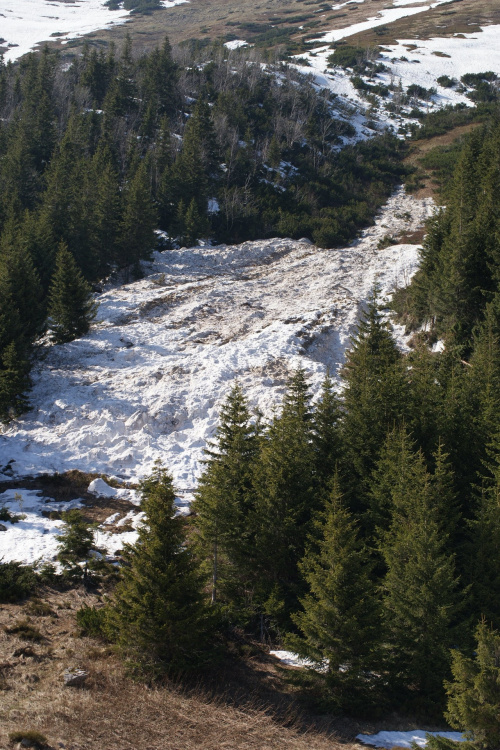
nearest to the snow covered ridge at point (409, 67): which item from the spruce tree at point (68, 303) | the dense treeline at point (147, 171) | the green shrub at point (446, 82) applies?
the green shrub at point (446, 82)

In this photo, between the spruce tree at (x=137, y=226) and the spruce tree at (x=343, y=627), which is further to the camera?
the spruce tree at (x=137, y=226)

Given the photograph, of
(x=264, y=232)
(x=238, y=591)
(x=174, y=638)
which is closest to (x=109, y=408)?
(x=238, y=591)

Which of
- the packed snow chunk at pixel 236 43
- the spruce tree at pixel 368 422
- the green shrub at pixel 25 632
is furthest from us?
the packed snow chunk at pixel 236 43

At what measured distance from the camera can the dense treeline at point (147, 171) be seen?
3678 centimetres

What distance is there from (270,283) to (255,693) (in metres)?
36.8

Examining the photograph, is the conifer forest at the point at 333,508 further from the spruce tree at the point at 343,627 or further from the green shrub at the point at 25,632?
the green shrub at the point at 25,632

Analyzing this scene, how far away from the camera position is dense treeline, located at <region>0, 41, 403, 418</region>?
36781 millimetres

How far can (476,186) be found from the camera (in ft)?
127

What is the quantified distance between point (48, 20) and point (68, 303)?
175 metres

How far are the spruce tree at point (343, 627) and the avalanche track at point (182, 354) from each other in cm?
1188

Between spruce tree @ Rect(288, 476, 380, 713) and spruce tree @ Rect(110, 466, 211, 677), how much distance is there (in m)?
2.78

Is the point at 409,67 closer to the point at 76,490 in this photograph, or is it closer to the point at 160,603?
the point at 76,490

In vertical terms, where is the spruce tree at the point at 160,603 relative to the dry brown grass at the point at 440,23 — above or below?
below

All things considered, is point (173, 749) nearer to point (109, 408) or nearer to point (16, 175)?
point (109, 408)
